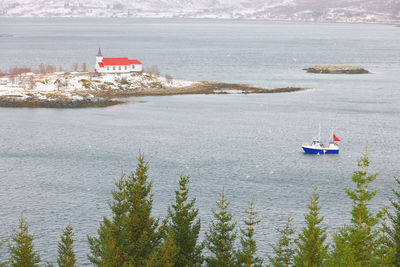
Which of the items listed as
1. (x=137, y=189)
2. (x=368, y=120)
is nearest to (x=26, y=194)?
(x=137, y=189)

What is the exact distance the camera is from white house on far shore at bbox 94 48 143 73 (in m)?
170

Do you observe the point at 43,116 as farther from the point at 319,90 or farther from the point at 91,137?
the point at 319,90

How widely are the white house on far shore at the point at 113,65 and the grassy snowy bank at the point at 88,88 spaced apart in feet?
10.6

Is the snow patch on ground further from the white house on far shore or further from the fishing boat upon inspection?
the fishing boat

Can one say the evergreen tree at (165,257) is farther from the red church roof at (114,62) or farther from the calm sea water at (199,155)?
the red church roof at (114,62)

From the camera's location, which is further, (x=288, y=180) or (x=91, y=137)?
(x=91, y=137)

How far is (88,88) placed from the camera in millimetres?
157625

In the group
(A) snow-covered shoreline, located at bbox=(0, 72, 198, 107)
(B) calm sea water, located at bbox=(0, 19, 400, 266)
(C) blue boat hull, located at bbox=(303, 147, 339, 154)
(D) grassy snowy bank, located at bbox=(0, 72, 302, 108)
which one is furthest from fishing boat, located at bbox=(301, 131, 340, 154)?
(A) snow-covered shoreline, located at bbox=(0, 72, 198, 107)

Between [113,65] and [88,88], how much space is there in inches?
677

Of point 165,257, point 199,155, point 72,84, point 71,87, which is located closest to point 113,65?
point 72,84

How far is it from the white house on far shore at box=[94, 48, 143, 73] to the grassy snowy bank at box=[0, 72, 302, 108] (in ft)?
10.6

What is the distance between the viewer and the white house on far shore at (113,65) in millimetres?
170500

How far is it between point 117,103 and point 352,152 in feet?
238

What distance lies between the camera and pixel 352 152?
9669 cm
